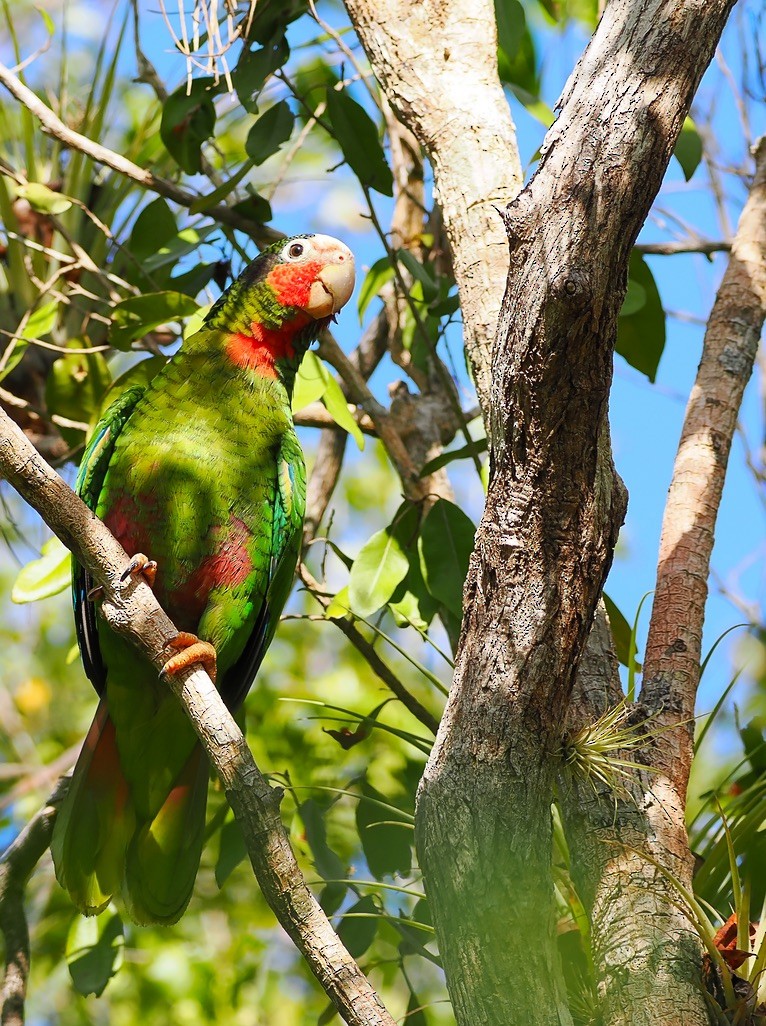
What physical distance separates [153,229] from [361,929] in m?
1.86

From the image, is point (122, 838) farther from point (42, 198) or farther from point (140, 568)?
point (42, 198)

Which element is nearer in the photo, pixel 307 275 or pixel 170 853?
pixel 170 853

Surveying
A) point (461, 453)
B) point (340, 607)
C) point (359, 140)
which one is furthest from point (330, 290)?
point (340, 607)

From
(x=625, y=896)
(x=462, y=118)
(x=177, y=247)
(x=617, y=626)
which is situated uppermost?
(x=177, y=247)

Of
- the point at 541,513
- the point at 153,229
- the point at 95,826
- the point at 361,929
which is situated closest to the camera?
the point at 541,513

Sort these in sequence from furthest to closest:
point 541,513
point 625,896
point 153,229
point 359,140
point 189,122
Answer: point 153,229 → point 189,122 → point 359,140 → point 625,896 → point 541,513

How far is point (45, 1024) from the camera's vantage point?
4355mm

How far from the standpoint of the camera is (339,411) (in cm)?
260

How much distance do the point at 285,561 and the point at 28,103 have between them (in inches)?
48.4

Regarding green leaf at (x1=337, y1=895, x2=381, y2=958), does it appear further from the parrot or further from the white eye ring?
the white eye ring

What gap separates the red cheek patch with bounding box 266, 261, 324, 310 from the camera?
102 inches

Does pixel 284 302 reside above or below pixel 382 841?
above

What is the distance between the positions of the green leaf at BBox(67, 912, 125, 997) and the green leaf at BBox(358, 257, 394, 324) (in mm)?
1736

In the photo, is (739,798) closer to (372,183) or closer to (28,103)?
(372,183)
